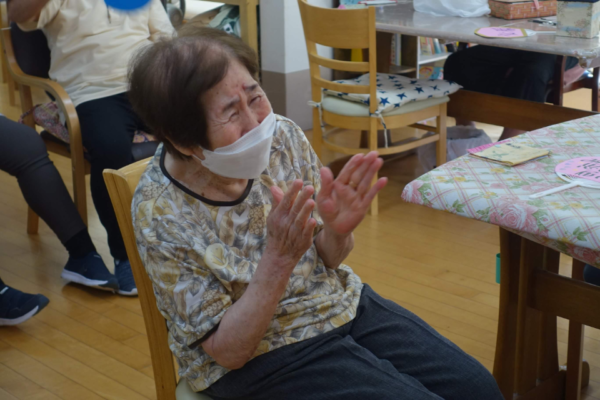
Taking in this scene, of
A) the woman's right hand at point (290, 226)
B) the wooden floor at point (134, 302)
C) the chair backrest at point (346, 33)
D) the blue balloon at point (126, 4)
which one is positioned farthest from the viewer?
the chair backrest at point (346, 33)

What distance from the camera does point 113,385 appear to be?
1900mm

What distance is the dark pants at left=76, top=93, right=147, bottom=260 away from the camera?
92.0 inches

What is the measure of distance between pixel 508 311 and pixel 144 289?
0.78 metres

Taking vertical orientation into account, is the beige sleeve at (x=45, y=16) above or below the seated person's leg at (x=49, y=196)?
above

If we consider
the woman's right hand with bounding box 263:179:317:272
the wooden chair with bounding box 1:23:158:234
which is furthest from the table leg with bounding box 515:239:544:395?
the wooden chair with bounding box 1:23:158:234

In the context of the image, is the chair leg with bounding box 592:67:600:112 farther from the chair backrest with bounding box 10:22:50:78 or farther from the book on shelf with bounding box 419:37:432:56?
the chair backrest with bounding box 10:22:50:78

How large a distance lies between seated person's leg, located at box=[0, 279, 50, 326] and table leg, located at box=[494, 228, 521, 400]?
4.75 ft

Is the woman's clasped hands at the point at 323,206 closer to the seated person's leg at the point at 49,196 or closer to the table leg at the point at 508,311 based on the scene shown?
the table leg at the point at 508,311

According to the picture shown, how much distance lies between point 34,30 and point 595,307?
2254 mm

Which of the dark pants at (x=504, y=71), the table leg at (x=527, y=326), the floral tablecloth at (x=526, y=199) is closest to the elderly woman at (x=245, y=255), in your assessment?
the floral tablecloth at (x=526, y=199)

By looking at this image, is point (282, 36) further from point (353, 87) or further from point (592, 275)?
point (592, 275)

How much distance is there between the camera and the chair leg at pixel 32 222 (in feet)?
9.42

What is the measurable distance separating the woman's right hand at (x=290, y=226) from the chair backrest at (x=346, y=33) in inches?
70.7

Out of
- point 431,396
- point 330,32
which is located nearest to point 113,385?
point 431,396
